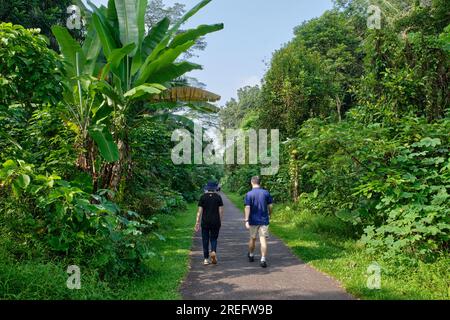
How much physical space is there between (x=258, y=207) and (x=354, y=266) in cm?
217

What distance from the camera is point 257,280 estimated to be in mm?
6531

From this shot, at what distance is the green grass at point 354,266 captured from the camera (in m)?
5.59

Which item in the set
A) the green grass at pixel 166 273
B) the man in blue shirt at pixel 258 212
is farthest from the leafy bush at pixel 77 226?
the man in blue shirt at pixel 258 212

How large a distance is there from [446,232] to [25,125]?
8740 mm

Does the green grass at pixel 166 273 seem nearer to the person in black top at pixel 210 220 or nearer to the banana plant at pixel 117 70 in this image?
the person in black top at pixel 210 220

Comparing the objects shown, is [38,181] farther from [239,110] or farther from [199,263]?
[239,110]

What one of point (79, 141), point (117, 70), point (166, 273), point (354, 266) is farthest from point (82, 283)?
point (354, 266)

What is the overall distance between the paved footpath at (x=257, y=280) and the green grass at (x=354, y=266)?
26 cm

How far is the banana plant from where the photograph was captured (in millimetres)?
7367

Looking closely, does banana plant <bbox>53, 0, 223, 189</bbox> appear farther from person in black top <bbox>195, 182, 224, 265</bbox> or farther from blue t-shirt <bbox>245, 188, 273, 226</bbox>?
blue t-shirt <bbox>245, 188, 273, 226</bbox>

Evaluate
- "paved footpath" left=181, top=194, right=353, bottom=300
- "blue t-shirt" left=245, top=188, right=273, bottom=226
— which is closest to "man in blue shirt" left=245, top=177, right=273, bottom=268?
"blue t-shirt" left=245, top=188, right=273, bottom=226

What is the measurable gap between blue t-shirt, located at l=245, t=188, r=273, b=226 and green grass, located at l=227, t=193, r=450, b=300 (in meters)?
1.30

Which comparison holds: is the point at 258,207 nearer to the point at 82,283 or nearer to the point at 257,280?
the point at 257,280
